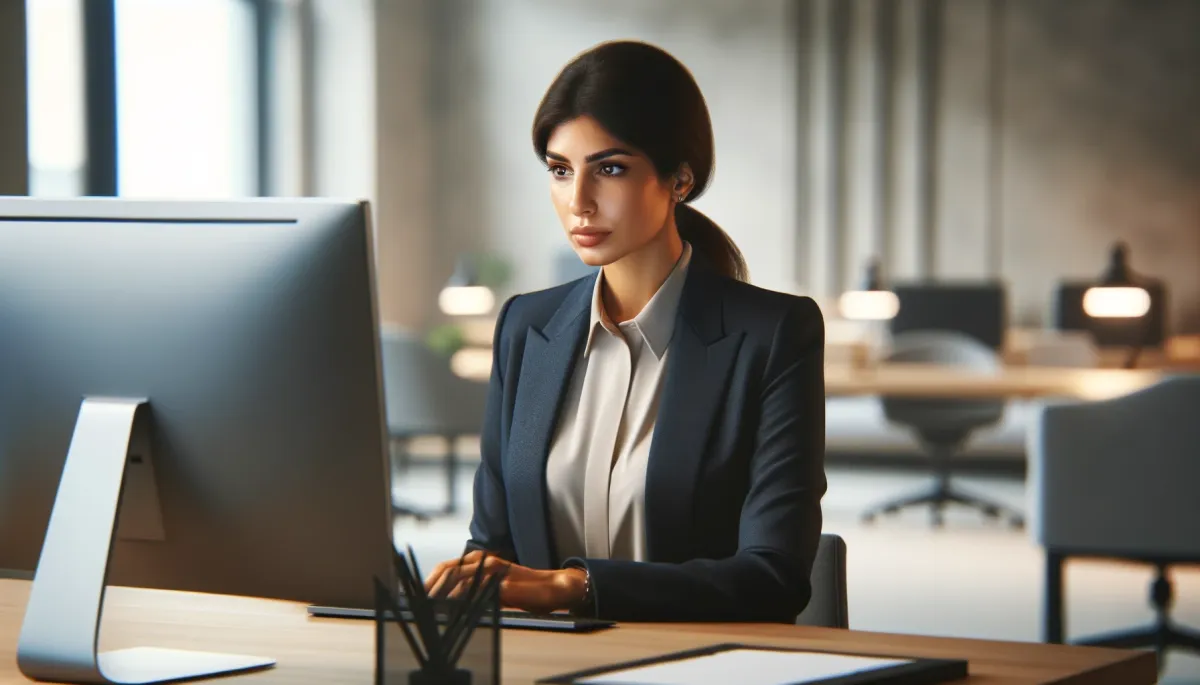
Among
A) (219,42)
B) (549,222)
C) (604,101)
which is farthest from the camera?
(549,222)

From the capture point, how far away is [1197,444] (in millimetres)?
3945

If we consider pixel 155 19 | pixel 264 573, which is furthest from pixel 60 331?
pixel 155 19

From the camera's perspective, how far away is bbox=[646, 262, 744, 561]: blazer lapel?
181 centimetres

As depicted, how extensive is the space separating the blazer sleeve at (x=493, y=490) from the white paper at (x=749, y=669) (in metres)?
0.61

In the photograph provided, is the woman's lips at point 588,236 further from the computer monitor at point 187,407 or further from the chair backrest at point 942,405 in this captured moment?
the chair backrest at point 942,405

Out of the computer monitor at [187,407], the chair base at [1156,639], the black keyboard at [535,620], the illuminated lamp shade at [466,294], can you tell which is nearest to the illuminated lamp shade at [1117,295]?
the chair base at [1156,639]

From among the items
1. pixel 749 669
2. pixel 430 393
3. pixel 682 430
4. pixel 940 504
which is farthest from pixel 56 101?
pixel 749 669

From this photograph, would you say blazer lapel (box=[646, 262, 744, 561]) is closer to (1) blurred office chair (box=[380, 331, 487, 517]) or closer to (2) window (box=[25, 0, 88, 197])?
(1) blurred office chair (box=[380, 331, 487, 517])

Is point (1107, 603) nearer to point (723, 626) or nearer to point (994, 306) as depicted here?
point (994, 306)

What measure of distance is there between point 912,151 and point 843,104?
56cm

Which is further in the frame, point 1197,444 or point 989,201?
point 989,201

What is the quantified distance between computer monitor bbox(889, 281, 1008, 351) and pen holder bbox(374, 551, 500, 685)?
7553 mm

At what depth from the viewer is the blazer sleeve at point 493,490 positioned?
6.39ft

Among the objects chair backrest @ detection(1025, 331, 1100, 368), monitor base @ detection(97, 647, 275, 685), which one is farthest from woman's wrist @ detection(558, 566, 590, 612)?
chair backrest @ detection(1025, 331, 1100, 368)
